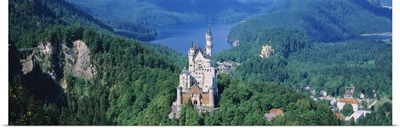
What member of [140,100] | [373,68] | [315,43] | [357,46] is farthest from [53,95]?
[315,43]

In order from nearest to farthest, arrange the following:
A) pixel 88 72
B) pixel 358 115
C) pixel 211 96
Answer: pixel 211 96 < pixel 358 115 < pixel 88 72

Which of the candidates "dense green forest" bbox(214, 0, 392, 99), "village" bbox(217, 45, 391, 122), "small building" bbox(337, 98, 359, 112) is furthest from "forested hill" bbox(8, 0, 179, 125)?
"dense green forest" bbox(214, 0, 392, 99)

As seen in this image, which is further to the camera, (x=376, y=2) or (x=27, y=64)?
(x=376, y=2)

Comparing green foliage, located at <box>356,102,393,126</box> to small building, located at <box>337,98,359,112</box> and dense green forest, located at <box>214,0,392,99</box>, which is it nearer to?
small building, located at <box>337,98,359,112</box>

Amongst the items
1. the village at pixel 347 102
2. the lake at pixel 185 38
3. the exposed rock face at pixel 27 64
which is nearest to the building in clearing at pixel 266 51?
the lake at pixel 185 38

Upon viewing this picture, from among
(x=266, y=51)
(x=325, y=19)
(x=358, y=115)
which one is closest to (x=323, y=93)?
(x=358, y=115)

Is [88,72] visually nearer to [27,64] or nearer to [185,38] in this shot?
[27,64]

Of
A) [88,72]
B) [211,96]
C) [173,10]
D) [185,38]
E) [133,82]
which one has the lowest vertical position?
[211,96]

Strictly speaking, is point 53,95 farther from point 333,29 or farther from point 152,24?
point 152,24
